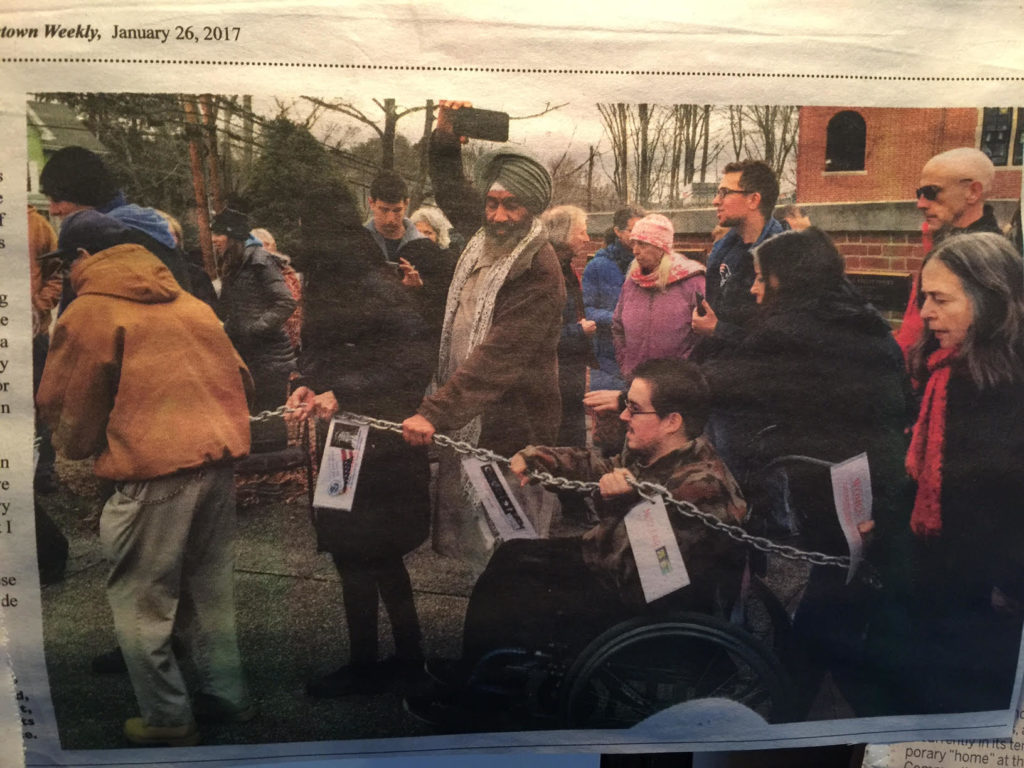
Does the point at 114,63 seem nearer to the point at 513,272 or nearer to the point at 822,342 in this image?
the point at 513,272

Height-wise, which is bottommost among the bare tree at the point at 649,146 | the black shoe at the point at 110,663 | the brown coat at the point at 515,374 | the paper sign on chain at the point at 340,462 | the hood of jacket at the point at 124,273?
the black shoe at the point at 110,663

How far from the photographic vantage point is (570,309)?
A: 28.9 inches

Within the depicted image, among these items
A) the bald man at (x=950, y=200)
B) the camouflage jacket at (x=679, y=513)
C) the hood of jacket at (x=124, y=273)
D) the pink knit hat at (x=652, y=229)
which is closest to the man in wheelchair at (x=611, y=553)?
the camouflage jacket at (x=679, y=513)

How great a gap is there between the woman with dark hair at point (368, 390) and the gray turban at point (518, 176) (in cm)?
12

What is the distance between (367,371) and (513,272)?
15cm

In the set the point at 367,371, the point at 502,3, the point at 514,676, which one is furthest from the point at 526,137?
the point at 514,676

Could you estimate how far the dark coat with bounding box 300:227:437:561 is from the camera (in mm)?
712

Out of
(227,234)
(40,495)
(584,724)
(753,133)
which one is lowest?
(584,724)

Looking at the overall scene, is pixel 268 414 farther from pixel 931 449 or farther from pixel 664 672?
pixel 931 449

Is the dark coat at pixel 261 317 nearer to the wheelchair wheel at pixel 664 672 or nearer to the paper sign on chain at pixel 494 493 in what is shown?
the paper sign on chain at pixel 494 493

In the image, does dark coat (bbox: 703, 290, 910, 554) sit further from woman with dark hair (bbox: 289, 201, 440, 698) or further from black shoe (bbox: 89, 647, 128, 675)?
black shoe (bbox: 89, 647, 128, 675)

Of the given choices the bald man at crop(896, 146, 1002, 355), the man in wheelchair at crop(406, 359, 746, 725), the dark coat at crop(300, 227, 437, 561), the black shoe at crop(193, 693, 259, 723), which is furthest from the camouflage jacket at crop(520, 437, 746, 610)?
the black shoe at crop(193, 693, 259, 723)

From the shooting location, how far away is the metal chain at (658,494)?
73 cm

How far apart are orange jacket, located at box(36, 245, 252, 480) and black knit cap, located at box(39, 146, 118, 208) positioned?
0.15ft
